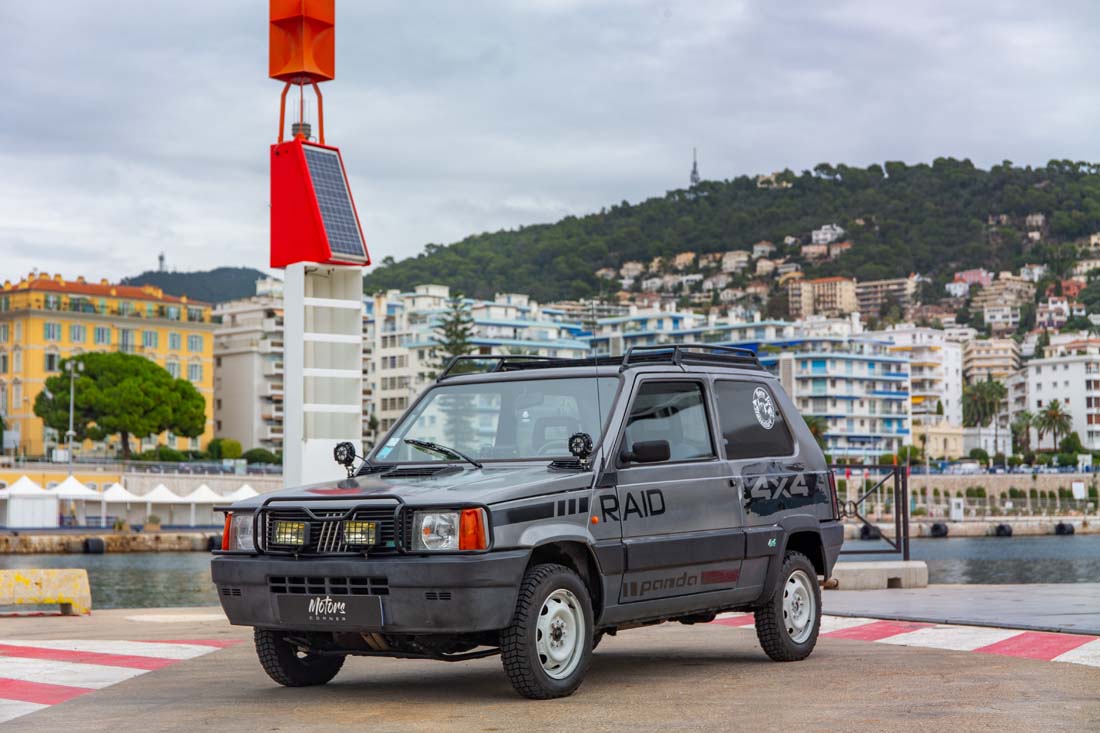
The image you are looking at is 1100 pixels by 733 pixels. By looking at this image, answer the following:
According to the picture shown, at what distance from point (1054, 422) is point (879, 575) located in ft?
582

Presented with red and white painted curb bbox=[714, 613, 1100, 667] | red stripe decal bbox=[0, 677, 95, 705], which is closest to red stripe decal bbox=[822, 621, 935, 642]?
red and white painted curb bbox=[714, 613, 1100, 667]

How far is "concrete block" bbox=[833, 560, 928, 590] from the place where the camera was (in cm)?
1806

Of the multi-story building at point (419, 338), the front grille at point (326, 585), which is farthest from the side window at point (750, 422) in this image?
the multi-story building at point (419, 338)

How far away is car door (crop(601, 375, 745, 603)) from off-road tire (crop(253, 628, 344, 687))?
76.6 inches

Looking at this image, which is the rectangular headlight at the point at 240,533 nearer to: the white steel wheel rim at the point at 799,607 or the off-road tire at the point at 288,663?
the off-road tire at the point at 288,663

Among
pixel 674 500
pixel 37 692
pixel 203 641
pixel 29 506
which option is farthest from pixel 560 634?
pixel 29 506

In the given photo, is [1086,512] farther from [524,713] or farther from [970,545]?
[524,713]

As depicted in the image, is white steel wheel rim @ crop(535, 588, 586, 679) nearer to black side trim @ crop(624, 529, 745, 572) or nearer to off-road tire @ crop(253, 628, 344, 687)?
black side trim @ crop(624, 529, 745, 572)

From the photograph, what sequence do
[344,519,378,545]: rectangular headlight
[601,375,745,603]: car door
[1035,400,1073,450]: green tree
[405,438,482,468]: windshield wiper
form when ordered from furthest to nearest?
[1035,400,1073,450]: green tree → [405,438,482,468]: windshield wiper → [601,375,745,603]: car door → [344,519,378,545]: rectangular headlight

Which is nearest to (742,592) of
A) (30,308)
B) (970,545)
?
(970,545)

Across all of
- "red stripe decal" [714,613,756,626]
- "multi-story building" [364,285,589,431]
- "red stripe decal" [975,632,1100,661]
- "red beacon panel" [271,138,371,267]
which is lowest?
"red stripe decal" [714,613,756,626]

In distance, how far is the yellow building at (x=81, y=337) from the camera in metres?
119

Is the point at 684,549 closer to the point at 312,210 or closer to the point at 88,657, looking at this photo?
the point at 88,657

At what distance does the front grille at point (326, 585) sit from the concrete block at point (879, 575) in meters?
10.7
